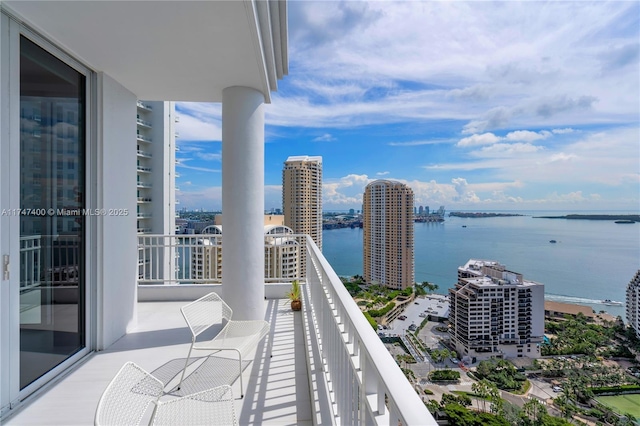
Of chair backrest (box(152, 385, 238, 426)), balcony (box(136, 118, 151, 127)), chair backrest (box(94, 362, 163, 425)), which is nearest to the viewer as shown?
chair backrest (box(94, 362, 163, 425))

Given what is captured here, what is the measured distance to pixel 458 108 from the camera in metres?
30.7

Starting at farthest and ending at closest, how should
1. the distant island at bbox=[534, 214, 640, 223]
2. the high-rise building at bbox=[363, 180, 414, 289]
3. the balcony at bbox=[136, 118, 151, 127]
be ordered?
the balcony at bbox=[136, 118, 151, 127], the high-rise building at bbox=[363, 180, 414, 289], the distant island at bbox=[534, 214, 640, 223]

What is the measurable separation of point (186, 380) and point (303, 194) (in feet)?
23.4

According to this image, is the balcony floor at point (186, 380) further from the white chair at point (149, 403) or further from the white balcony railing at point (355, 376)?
the white chair at point (149, 403)

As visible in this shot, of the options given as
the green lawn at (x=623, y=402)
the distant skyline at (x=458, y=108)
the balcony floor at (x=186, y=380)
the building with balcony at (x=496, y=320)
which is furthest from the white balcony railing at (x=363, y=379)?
the green lawn at (x=623, y=402)

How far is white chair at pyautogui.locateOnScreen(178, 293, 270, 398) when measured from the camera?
2.55 m

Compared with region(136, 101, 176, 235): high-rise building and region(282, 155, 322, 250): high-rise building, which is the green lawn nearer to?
region(282, 155, 322, 250): high-rise building

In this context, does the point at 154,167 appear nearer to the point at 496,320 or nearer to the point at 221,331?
the point at 221,331

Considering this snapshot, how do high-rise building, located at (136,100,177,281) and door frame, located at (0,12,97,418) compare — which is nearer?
door frame, located at (0,12,97,418)

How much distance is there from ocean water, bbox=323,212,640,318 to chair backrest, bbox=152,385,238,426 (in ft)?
23.1

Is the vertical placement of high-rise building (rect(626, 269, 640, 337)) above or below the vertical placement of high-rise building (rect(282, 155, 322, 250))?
below

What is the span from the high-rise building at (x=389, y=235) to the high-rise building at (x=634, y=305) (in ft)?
18.6

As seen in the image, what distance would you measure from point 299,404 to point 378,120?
36.3m

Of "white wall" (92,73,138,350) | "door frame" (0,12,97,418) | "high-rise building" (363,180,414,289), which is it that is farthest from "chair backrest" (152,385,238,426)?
"high-rise building" (363,180,414,289)
